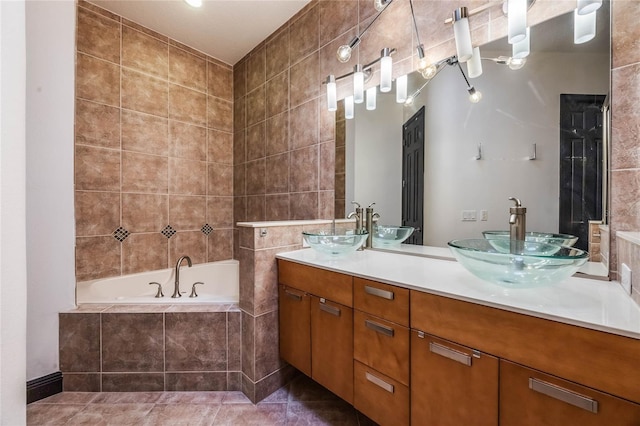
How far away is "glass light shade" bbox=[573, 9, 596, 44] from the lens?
109 centimetres

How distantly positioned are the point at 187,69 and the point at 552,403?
3.51 meters

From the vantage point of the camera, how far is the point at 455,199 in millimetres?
1576

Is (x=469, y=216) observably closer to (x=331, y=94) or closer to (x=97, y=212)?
(x=331, y=94)

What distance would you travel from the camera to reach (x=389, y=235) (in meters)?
1.92

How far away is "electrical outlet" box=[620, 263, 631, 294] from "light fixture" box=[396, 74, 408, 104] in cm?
131

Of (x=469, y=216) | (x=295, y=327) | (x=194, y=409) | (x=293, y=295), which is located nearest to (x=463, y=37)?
(x=469, y=216)

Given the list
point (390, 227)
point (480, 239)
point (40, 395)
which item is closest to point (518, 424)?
point (480, 239)

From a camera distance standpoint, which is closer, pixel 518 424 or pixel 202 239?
pixel 518 424

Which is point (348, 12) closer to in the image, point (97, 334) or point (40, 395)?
point (97, 334)

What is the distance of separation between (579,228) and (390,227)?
0.93m

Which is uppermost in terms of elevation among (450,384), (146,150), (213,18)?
(213,18)

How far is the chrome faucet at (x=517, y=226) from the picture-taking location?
121cm

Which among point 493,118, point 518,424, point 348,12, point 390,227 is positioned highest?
point 348,12

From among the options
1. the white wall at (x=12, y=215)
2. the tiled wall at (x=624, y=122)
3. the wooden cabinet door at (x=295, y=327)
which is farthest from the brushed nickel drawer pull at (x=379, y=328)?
the white wall at (x=12, y=215)
